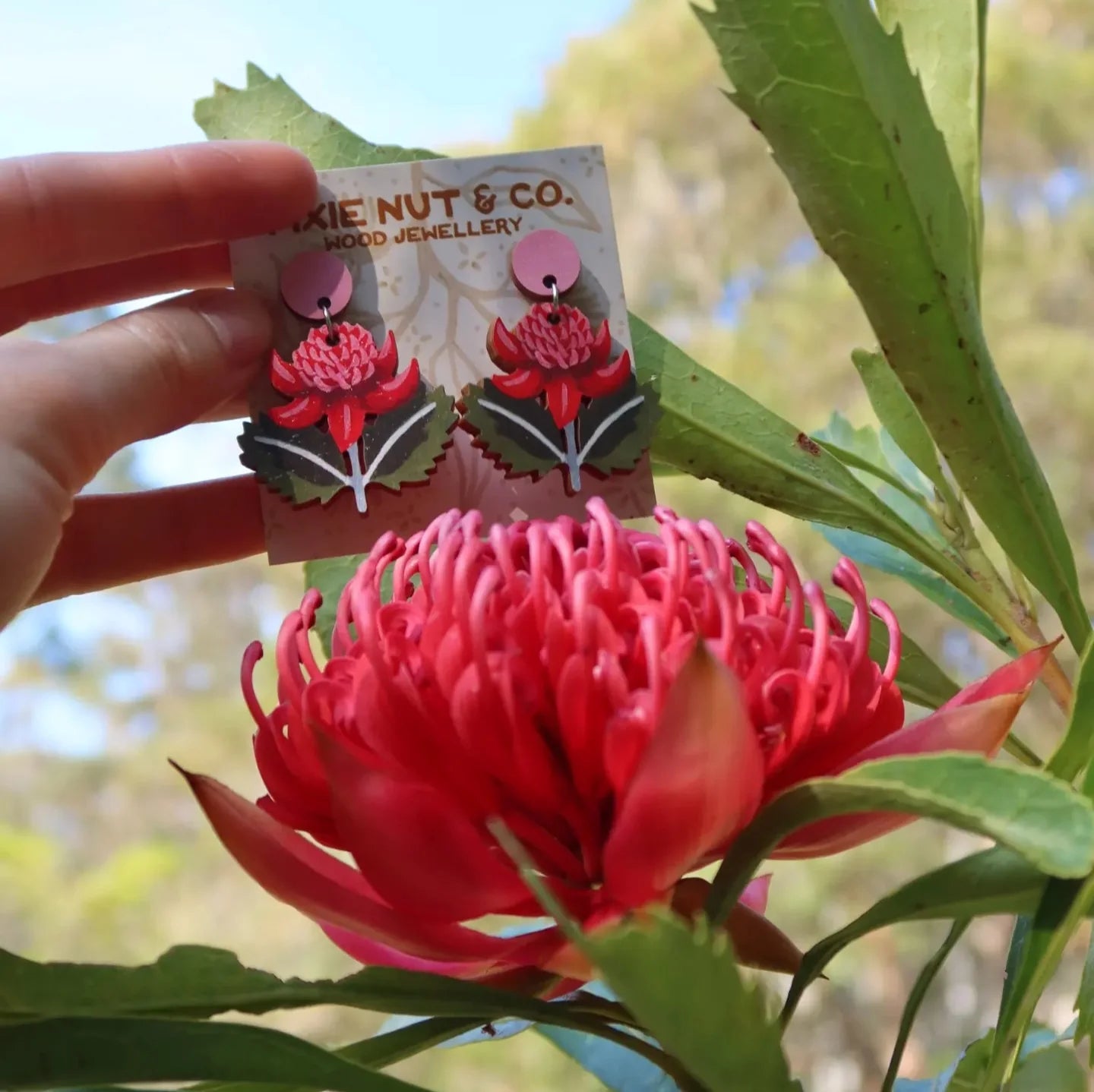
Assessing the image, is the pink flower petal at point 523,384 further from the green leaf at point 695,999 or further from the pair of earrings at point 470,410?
the green leaf at point 695,999

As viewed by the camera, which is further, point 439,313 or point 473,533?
point 439,313

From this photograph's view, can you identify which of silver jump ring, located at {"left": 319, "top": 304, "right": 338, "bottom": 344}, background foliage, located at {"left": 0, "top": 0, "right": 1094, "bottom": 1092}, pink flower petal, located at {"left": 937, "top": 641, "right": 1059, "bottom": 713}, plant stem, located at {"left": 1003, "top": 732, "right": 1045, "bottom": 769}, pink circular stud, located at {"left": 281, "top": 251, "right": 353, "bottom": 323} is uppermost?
background foliage, located at {"left": 0, "top": 0, "right": 1094, "bottom": 1092}

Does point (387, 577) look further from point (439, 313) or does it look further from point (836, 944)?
point (836, 944)

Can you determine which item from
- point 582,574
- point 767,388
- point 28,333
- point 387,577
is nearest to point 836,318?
point 767,388

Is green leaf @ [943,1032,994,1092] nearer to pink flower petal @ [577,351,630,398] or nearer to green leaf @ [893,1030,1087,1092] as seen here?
green leaf @ [893,1030,1087,1092]

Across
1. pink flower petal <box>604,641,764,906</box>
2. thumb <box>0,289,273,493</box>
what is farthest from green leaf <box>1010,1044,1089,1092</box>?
thumb <box>0,289,273,493</box>

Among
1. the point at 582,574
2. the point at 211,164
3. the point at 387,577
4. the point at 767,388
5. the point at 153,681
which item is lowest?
the point at 582,574

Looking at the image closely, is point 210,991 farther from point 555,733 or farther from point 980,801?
point 980,801
